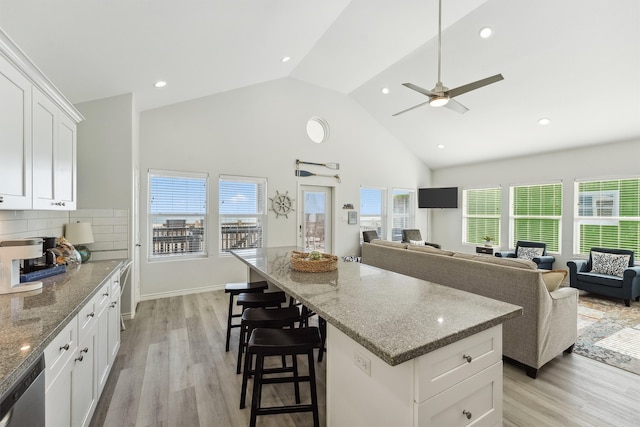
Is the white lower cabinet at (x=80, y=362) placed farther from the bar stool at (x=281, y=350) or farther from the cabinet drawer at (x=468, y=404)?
the cabinet drawer at (x=468, y=404)

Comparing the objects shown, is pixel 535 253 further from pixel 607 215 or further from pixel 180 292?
pixel 180 292

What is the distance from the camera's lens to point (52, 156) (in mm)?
2113

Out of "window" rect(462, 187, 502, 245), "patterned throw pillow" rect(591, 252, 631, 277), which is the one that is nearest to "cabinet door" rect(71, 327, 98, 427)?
"patterned throw pillow" rect(591, 252, 631, 277)

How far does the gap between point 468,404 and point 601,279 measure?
4.81m

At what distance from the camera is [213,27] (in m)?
2.76

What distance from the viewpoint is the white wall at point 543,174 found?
5.00 metres

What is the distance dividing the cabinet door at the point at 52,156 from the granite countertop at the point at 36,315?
1.80 ft

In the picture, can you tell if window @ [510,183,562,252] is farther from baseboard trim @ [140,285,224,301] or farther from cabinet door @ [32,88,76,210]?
cabinet door @ [32,88,76,210]

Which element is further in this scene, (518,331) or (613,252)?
(613,252)

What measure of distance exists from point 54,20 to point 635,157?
24.8 feet

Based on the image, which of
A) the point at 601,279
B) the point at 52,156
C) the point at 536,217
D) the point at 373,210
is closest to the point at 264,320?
the point at 52,156

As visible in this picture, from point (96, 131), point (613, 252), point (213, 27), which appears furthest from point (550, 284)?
point (96, 131)

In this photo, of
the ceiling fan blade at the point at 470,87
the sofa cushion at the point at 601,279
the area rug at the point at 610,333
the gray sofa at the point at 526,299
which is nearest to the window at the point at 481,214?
the sofa cushion at the point at 601,279

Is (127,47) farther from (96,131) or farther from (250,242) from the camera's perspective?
(250,242)
